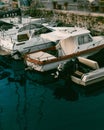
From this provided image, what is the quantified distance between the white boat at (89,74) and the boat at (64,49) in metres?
1.63

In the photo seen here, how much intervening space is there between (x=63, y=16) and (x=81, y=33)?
11.4 m

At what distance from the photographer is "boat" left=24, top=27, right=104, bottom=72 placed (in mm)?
21094

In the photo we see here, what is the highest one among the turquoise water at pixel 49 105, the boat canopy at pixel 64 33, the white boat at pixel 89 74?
the boat canopy at pixel 64 33

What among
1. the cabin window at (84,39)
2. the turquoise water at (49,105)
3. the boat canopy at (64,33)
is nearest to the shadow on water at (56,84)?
the turquoise water at (49,105)

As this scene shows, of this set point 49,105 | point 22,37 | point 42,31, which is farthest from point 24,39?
point 49,105

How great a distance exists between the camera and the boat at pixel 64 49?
2109cm

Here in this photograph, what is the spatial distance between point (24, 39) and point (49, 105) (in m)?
9.77

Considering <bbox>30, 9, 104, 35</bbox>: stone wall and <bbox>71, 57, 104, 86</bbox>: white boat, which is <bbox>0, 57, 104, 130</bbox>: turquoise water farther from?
<bbox>30, 9, 104, 35</bbox>: stone wall

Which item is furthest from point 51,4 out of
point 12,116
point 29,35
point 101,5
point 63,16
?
point 12,116

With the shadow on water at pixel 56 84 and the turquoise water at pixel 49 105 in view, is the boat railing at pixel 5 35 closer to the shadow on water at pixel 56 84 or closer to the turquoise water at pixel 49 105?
the shadow on water at pixel 56 84

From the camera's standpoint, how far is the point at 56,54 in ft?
76.3

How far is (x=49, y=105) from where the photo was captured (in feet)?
55.0

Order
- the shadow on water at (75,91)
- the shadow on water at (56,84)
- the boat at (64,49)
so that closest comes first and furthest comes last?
the shadow on water at (75,91)
the shadow on water at (56,84)
the boat at (64,49)

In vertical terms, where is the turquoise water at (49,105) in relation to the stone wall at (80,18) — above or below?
below
